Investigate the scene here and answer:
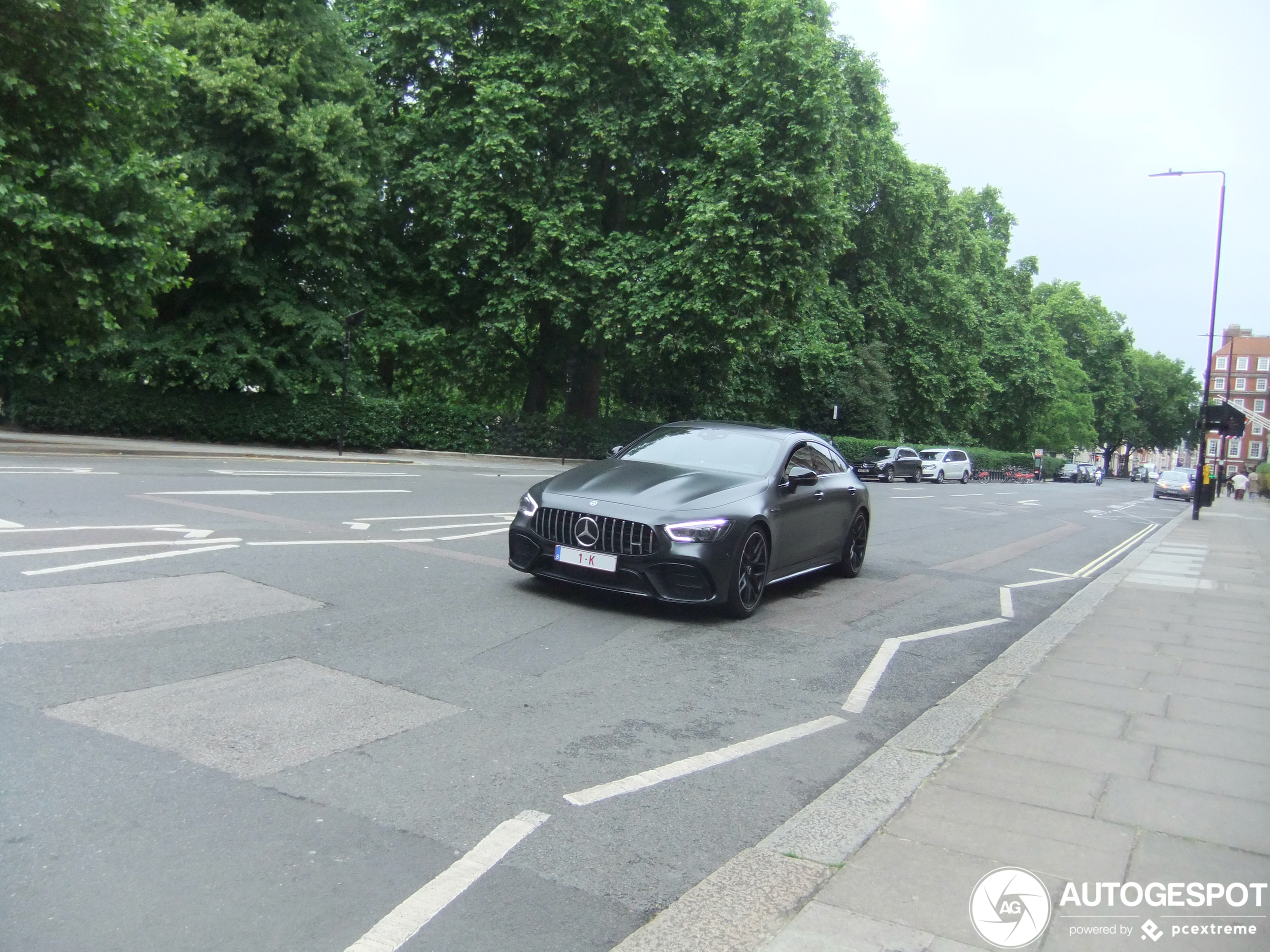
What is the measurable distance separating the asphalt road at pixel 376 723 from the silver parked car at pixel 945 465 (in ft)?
131

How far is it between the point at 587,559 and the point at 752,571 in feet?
4.45

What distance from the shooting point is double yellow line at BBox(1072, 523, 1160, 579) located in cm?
1322

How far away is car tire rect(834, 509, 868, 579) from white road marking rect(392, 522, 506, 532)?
430cm

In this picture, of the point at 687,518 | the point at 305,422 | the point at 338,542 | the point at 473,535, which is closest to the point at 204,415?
the point at 305,422

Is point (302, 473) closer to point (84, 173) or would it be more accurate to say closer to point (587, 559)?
point (84, 173)

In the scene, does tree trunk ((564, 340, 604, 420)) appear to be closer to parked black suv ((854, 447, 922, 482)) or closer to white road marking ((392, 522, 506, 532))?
parked black suv ((854, 447, 922, 482))

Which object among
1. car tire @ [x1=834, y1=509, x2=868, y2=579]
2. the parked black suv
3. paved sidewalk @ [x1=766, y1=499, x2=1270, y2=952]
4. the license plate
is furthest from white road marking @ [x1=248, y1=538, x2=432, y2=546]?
the parked black suv

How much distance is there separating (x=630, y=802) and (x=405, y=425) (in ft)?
94.3

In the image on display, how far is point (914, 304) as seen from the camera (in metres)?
48.0

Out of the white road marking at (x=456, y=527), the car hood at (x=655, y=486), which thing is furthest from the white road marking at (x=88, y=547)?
the car hood at (x=655, y=486)

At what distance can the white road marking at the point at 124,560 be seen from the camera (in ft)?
23.9

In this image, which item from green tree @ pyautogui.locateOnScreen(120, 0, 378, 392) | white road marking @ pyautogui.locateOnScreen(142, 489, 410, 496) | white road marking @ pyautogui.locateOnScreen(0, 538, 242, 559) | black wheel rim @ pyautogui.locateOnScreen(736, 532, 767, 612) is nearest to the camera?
black wheel rim @ pyautogui.locateOnScreen(736, 532, 767, 612)

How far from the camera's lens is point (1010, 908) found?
3.11 m

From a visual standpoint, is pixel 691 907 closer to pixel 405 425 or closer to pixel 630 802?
pixel 630 802
